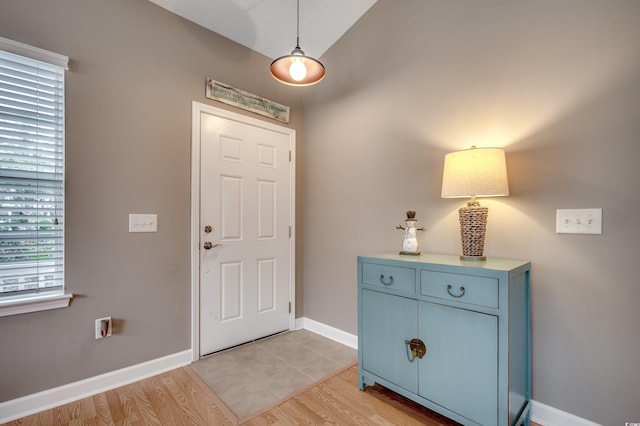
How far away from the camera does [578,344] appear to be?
1514 millimetres

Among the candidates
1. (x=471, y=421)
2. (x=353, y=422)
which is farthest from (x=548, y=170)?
(x=353, y=422)

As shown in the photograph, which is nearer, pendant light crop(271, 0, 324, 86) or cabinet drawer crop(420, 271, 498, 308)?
cabinet drawer crop(420, 271, 498, 308)

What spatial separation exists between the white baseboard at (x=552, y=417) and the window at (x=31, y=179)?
9.24 feet

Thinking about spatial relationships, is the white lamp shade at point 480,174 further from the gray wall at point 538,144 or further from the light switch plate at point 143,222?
the light switch plate at point 143,222

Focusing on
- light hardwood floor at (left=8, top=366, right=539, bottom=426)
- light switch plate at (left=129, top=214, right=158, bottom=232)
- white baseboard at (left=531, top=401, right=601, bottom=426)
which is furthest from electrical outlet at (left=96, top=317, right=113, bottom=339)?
white baseboard at (left=531, top=401, right=601, bottom=426)

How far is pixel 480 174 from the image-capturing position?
61.8 inches

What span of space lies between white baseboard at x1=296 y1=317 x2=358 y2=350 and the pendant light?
6.99ft

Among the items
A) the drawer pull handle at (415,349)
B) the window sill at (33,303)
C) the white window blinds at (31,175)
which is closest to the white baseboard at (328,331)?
the drawer pull handle at (415,349)

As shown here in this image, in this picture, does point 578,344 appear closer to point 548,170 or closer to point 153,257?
point 548,170

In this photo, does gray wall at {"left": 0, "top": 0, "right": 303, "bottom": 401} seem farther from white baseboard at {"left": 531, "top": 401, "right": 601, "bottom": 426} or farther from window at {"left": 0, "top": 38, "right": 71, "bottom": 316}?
white baseboard at {"left": 531, "top": 401, "right": 601, "bottom": 426}

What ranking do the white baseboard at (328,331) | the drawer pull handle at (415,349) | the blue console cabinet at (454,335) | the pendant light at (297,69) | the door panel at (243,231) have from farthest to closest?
1. the white baseboard at (328,331)
2. the door panel at (243,231)
3. the pendant light at (297,69)
4. the drawer pull handle at (415,349)
5. the blue console cabinet at (454,335)

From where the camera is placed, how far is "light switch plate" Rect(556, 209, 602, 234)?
146 centimetres

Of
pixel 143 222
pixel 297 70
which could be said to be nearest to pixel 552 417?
pixel 297 70

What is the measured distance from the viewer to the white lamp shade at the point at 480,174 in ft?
5.12
